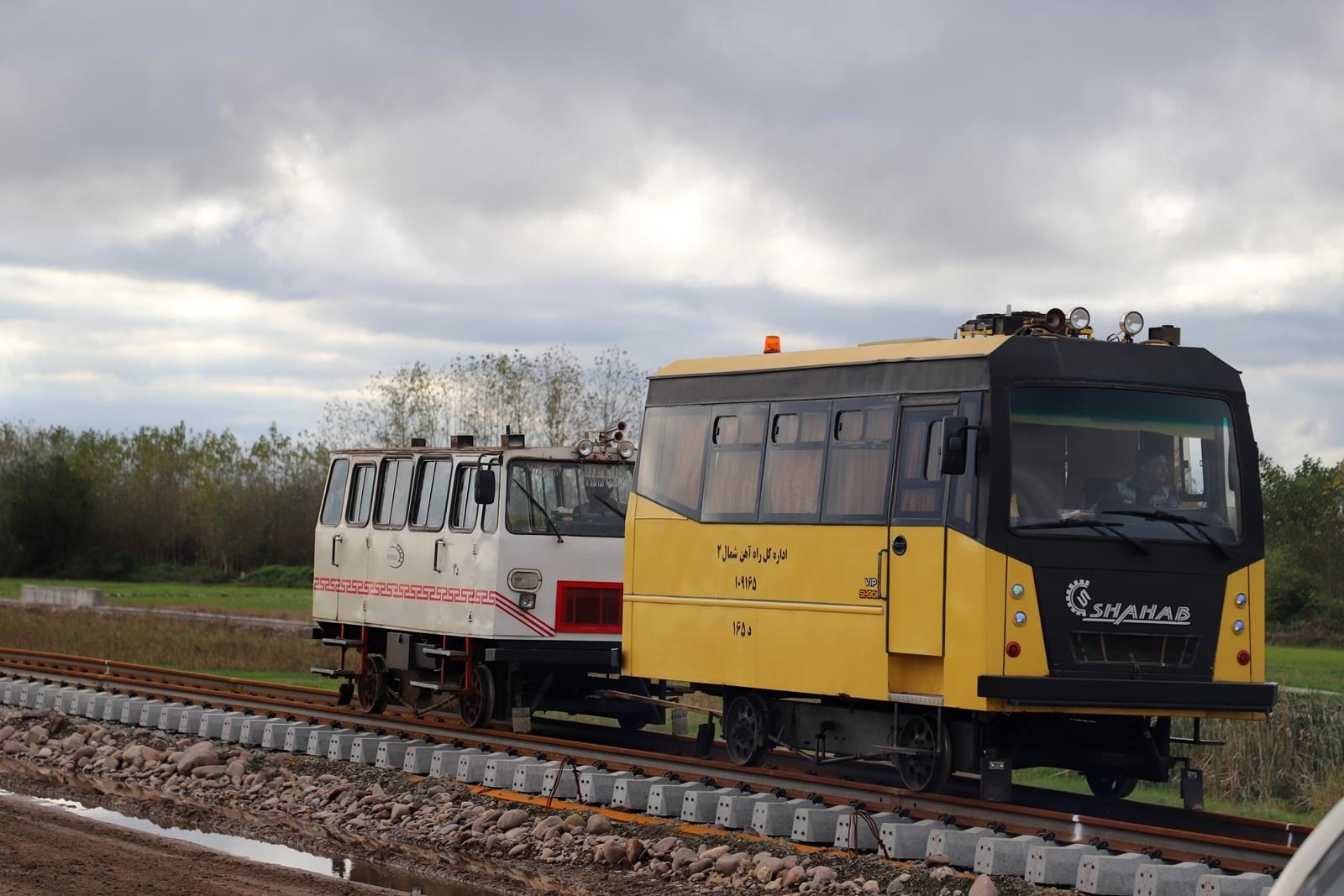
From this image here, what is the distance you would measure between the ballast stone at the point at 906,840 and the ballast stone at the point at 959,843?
0.09m

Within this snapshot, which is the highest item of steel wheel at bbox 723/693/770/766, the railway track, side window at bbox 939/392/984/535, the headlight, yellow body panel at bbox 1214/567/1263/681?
side window at bbox 939/392/984/535

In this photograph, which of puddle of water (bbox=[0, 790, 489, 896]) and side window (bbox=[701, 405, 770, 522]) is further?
side window (bbox=[701, 405, 770, 522])

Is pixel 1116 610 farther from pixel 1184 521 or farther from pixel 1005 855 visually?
pixel 1005 855

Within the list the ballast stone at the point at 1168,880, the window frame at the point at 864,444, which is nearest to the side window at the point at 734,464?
the window frame at the point at 864,444

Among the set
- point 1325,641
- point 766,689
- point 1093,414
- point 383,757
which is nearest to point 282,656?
point 383,757

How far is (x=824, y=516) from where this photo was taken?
12594 mm

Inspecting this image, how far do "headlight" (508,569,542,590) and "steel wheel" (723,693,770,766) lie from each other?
3.55 m

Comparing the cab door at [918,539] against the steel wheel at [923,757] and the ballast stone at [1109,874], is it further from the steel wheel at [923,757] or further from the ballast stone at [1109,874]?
the ballast stone at [1109,874]

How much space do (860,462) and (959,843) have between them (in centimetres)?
319

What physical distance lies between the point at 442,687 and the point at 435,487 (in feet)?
7.14

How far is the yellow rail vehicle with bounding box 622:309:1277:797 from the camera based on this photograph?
11.3 meters

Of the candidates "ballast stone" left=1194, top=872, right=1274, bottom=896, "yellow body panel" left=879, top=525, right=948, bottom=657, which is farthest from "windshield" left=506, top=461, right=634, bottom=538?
"ballast stone" left=1194, top=872, right=1274, bottom=896

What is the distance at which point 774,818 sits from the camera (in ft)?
37.1

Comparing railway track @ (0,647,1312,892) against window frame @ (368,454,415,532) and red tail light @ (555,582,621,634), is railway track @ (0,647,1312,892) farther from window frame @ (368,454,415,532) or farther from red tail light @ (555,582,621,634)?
window frame @ (368,454,415,532)
